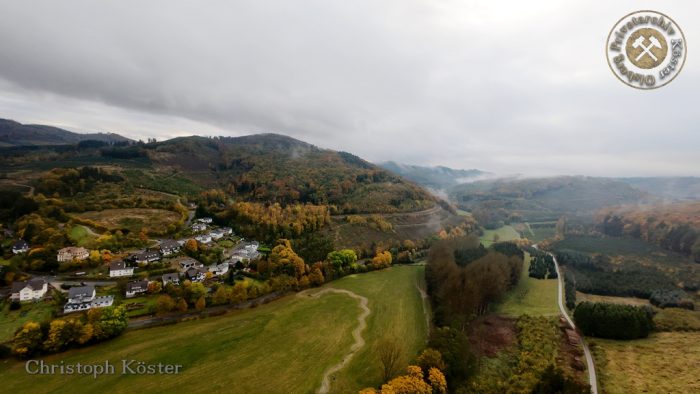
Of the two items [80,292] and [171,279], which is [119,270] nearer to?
[80,292]

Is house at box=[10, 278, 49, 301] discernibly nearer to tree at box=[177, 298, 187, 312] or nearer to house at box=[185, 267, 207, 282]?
house at box=[185, 267, 207, 282]

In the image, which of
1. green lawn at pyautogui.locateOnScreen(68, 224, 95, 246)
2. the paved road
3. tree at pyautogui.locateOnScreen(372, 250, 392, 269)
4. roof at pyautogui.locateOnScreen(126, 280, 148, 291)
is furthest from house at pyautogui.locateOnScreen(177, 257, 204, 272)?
the paved road

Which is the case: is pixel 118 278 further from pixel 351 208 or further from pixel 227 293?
pixel 351 208

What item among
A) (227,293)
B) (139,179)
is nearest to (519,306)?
(227,293)

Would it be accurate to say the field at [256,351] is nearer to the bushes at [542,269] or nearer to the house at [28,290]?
Result: the house at [28,290]

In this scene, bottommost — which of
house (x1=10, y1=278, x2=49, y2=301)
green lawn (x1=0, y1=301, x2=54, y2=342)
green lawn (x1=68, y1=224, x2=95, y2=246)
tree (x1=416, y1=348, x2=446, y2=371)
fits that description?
green lawn (x1=0, y1=301, x2=54, y2=342)

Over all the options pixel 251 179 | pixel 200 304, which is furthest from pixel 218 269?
pixel 251 179
